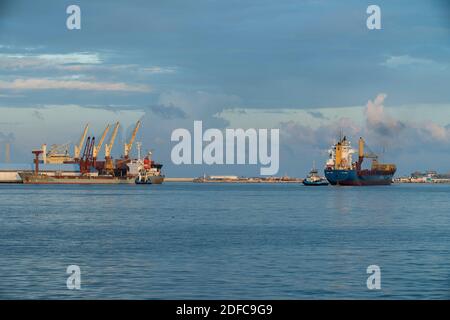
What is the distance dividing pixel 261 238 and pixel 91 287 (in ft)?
73.4

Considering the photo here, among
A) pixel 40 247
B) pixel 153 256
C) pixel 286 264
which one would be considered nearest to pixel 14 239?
pixel 40 247

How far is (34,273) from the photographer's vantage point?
35.5m

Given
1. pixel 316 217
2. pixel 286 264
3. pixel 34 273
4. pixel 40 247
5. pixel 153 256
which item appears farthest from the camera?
pixel 316 217
